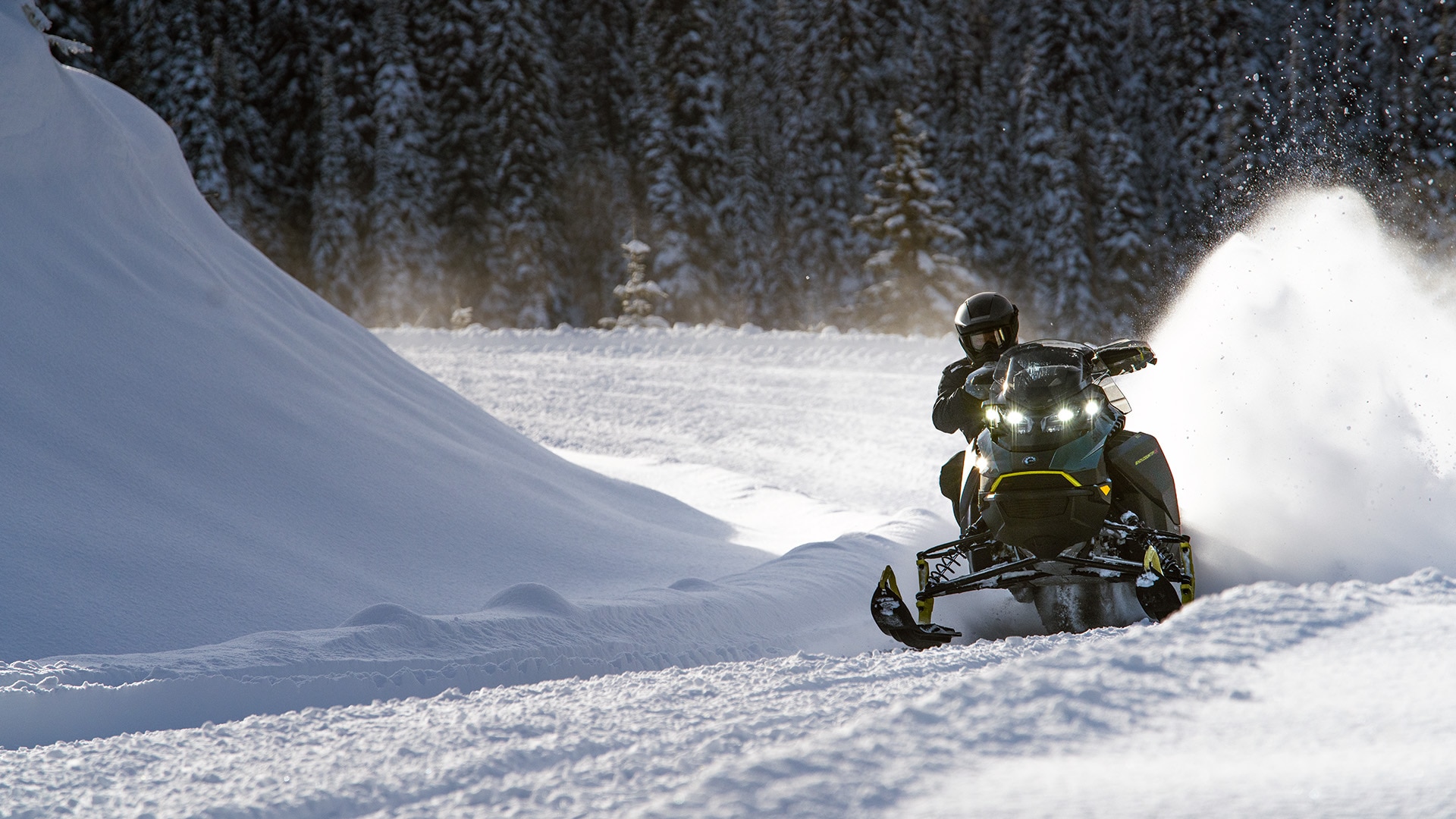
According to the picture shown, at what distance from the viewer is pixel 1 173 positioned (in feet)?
24.3

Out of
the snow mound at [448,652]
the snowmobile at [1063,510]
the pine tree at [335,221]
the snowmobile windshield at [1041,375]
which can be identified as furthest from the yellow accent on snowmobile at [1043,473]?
the pine tree at [335,221]

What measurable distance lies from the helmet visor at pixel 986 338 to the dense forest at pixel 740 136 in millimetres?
27290

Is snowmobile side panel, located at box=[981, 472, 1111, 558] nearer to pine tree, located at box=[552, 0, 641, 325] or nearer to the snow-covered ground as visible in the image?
the snow-covered ground

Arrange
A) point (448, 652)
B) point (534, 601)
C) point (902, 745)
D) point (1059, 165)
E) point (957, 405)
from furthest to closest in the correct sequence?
point (1059, 165), point (957, 405), point (534, 601), point (448, 652), point (902, 745)

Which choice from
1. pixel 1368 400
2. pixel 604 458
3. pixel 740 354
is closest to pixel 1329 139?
pixel 740 354

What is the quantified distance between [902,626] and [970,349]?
1.68m

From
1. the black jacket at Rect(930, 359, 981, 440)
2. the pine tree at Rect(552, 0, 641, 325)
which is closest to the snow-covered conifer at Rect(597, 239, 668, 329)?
the pine tree at Rect(552, 0, 641, 325)

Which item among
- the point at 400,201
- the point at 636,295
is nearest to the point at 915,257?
the point at 636,295

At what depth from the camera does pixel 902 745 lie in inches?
95.7

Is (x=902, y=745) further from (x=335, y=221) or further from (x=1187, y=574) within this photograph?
(x=335, y=221)

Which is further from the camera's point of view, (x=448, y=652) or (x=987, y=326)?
(x=987, y=326)

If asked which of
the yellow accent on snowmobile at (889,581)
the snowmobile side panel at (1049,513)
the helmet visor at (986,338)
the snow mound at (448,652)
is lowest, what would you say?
the snow mound at (448,652)

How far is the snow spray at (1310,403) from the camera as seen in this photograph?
213 inches

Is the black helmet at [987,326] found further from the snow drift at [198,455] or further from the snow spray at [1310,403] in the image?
the snow drift at [198,455]
